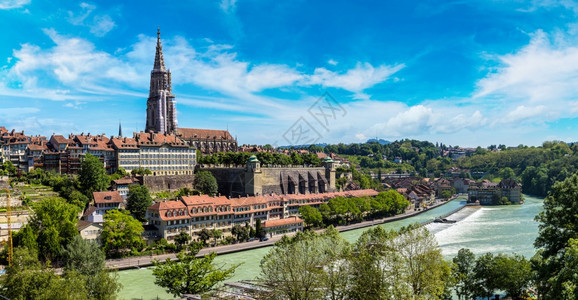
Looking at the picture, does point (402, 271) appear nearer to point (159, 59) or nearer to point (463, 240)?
point (463, 240)

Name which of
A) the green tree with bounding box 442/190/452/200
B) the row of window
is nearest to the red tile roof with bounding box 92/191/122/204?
the row of window

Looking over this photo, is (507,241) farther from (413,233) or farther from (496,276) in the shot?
(413,233)

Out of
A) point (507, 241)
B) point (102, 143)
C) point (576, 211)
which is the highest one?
point (102, 143)

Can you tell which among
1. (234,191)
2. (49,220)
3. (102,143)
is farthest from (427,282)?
(102,143)

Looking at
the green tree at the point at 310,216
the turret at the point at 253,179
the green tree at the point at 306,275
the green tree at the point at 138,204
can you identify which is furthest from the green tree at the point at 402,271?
the turret at the point at 253,179

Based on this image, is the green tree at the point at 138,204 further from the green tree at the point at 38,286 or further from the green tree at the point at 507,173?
the green tree at the point at 507,173

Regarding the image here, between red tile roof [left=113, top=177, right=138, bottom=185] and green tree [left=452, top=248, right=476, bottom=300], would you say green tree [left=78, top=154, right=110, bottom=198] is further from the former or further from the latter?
green tree [left=452, top=248, right=476, bottom=300]

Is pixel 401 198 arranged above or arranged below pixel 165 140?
below
